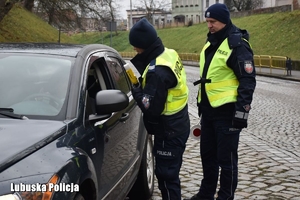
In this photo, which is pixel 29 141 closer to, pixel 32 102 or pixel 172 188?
pixel 32 102

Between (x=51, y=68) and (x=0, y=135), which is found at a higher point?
(x=51, y=68)

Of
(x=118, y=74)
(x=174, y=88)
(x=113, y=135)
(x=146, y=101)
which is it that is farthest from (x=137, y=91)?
(x=118, y=74)

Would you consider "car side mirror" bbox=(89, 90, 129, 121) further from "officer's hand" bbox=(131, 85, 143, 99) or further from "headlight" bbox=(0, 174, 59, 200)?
"headlight" bbox=(0, 174, 59, 200)

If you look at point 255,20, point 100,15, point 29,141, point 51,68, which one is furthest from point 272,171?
point 255,20

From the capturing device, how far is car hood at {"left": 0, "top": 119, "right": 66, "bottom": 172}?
8.92ft

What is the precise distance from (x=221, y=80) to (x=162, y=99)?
32.2 inches

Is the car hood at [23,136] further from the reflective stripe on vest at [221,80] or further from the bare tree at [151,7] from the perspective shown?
the bare tree at [151,7]

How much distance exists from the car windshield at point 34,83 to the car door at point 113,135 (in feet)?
0.87

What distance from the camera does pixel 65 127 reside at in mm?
3234

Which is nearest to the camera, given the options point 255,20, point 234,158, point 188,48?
point 234,158

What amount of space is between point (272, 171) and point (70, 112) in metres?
3.89

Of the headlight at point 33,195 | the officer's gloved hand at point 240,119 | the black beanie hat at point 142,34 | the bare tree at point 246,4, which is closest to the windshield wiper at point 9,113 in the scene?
the headlight at point 33,195

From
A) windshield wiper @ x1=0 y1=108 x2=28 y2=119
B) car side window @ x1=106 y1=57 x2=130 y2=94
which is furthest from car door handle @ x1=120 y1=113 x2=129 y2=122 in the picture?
windshield wiper @ x1=0 y1=108 x2=28 y2=119

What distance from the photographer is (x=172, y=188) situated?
4445 mm
